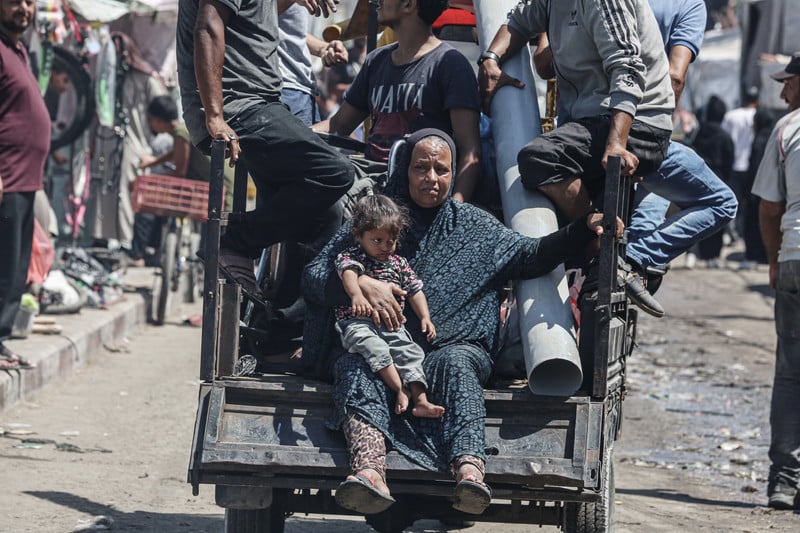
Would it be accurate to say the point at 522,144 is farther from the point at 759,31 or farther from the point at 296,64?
the point at 759,31

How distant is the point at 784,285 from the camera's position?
737 cm

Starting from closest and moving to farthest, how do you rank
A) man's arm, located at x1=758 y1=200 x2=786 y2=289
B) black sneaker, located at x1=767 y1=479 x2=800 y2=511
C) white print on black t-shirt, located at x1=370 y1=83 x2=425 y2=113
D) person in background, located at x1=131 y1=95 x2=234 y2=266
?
white print on black t-shirt, located at x1=370 y1=83 x2=425 y2=113, black sneaker, located at x1=767 y1=479 x2=800 y2=511, man's arm, located at x1=758 y1=200 x2=786 y2=289, person in background, located at x1=131 y1=95 x2=234 y2=266

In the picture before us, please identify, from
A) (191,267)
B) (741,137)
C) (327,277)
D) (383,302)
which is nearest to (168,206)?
(191,267)

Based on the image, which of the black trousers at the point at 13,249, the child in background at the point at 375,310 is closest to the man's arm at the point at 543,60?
the child in background at the point at 375,310

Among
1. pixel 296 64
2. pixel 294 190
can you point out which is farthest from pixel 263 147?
pixel 296 64

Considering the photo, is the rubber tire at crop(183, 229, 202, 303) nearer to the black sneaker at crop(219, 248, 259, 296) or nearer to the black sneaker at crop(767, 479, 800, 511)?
the black sneaker at crop(767, 479, 800, 511)

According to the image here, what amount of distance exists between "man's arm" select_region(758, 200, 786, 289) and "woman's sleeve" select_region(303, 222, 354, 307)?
3.28 metres

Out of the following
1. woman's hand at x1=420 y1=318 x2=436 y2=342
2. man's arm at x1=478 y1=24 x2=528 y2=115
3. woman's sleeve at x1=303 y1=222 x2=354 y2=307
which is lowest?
woman's hand at x1=420 y1=318 x2=436 y2=342

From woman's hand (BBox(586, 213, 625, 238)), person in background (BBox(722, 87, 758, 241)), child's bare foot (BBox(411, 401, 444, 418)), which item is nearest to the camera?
child's bare foot (BBox(411, 401, 444, 418))

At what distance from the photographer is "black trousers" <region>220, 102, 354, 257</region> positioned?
554 centimetres

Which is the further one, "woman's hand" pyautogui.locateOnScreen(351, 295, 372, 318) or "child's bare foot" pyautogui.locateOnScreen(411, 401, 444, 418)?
→ "woman's hand" pyautogui.locateOnScreen(351, 295, 372, 318)

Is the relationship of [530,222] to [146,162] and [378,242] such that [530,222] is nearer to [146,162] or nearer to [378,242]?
[378,242]

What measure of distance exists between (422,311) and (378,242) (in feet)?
0.99

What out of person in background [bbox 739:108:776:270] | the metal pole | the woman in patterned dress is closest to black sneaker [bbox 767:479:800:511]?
the woman in patterned dress
